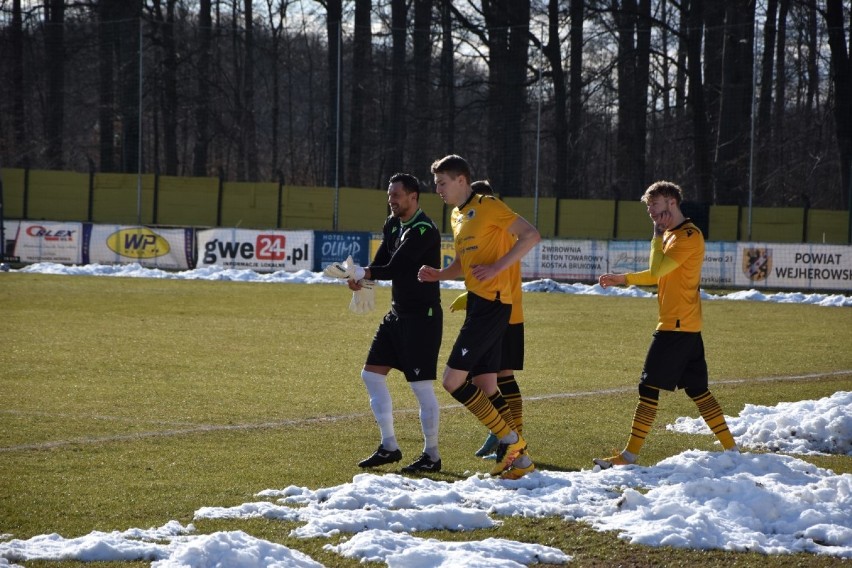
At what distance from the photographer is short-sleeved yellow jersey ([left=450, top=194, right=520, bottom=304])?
7.41 metres

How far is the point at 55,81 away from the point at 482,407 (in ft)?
129

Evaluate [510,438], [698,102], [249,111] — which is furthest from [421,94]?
[510,438]

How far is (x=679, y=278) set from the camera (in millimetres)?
7961

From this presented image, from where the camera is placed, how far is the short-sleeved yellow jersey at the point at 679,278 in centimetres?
779

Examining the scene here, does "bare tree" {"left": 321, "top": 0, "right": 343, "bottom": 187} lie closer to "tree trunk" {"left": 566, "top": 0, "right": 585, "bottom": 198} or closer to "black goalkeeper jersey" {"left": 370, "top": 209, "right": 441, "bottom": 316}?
"tree trunk" {"left": 566, "top": 0, "right": 585, "bottom": 198}

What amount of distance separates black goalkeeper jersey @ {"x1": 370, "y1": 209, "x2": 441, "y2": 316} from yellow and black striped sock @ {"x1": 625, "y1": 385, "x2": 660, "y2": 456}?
1.56 metres

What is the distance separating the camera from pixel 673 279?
7973 mm

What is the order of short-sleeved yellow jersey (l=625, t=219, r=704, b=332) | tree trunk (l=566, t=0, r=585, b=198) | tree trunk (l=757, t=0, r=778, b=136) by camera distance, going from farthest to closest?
tree trunk (l=566, t=0, r=585, b=198), tree trunk (l=757, t=0, r=778, b=136), short-sleeved yellow jersey (l=625, t=219, r=704, b=332)

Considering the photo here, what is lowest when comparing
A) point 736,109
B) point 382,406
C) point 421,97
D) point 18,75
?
point 382,406

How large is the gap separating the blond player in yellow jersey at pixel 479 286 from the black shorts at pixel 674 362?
113 cm

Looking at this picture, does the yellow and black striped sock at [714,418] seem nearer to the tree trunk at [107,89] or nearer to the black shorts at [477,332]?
the black shorts at [477,332]

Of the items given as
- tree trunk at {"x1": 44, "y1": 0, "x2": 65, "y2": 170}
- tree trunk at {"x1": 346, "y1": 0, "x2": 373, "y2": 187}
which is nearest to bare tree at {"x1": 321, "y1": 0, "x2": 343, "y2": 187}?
tree trunk at {"x1": 346, "y1": 0, "x2": 373, "y2": 187}

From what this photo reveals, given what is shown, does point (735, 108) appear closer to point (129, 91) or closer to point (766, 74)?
point (766, 74)

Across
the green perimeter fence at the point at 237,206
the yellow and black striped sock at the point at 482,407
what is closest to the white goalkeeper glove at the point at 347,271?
the yellow and black striped sock at the point at 482,407
